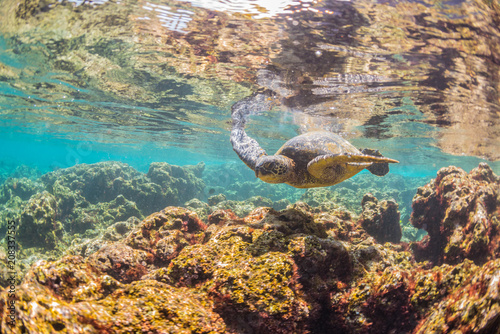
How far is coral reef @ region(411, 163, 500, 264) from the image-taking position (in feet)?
19.1

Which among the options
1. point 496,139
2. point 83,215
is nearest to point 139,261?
point 83,215

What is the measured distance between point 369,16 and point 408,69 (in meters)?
3.72

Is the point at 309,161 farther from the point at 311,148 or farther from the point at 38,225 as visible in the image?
the point at 38,225

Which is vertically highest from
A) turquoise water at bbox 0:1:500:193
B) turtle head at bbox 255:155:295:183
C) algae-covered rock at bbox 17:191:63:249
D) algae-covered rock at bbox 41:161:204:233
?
turquoise water at bbox 0:1:500:193

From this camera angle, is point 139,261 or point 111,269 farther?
point 139,261

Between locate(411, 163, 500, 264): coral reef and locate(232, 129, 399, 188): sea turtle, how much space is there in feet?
7.44

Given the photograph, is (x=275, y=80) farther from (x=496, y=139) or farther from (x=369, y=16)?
(x=496, y=139)

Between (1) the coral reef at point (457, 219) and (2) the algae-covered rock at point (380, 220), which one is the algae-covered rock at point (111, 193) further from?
(1) the coral reef at point (457, 219)

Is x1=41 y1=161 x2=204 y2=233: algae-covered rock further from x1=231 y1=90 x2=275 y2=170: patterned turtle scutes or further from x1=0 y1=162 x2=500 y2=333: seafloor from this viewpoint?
x1=231 y1=90 x2=275 y2=170: patterned turtle scutes

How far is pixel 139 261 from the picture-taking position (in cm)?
458

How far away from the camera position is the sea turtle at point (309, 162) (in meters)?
5.06

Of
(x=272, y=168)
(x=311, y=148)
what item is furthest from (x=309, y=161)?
(x=272, y=168)

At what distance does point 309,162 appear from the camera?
17.8 feet

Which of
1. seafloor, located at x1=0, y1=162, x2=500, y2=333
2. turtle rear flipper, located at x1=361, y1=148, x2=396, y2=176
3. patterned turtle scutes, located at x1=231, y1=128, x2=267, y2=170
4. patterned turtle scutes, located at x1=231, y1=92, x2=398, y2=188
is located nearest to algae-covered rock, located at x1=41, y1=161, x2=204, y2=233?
seafloor, located at x1=0, y1=162, x2=500, y2=333
